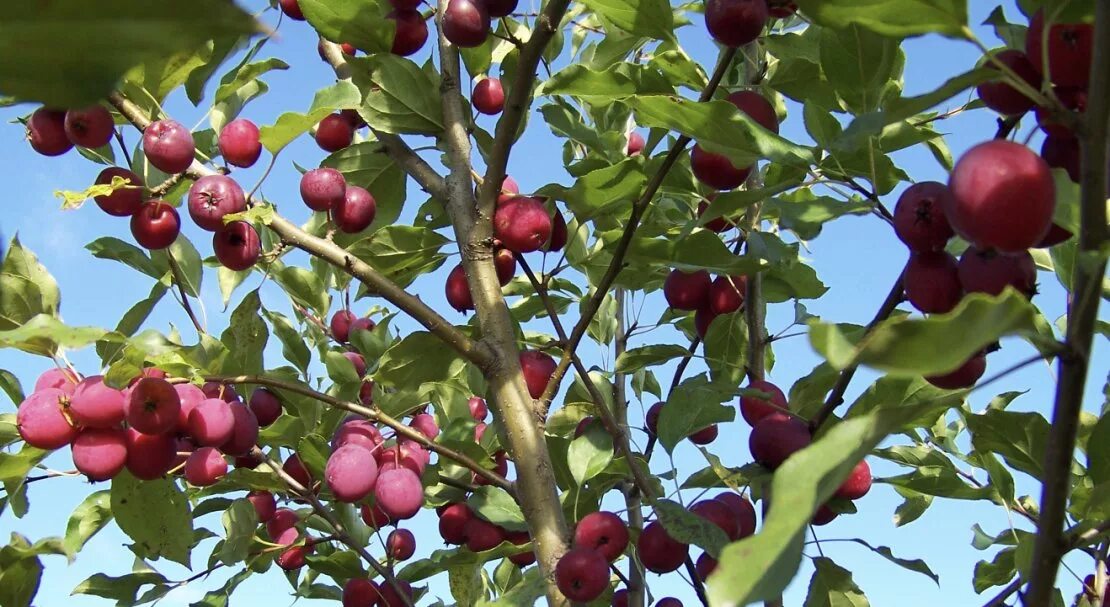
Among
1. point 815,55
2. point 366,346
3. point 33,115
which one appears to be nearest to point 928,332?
point 815,55

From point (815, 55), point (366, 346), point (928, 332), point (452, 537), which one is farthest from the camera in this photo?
point (366, 346)

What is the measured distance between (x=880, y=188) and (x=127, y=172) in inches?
44.6

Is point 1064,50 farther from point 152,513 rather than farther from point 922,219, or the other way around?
point 152,513

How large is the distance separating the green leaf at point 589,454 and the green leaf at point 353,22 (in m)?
0.74

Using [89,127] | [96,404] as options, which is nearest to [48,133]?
[89,127]

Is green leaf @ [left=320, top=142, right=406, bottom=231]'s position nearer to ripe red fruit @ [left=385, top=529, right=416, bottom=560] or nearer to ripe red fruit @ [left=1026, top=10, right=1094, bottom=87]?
ripe red fruit @ [left=385, top=529, right=416, bottom=560]

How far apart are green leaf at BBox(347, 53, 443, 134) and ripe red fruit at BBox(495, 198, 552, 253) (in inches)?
9.9

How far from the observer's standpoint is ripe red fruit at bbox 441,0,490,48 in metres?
1.51

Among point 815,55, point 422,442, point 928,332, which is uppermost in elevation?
point 815,55

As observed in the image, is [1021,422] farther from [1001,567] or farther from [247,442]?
[247,442]

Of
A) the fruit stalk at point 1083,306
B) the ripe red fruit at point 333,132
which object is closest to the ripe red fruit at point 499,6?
the ripe red fruit at point 333,132

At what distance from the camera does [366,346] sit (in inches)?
82.2

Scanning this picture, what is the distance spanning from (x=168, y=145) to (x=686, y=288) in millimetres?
943

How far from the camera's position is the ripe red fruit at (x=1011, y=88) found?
100 cm
